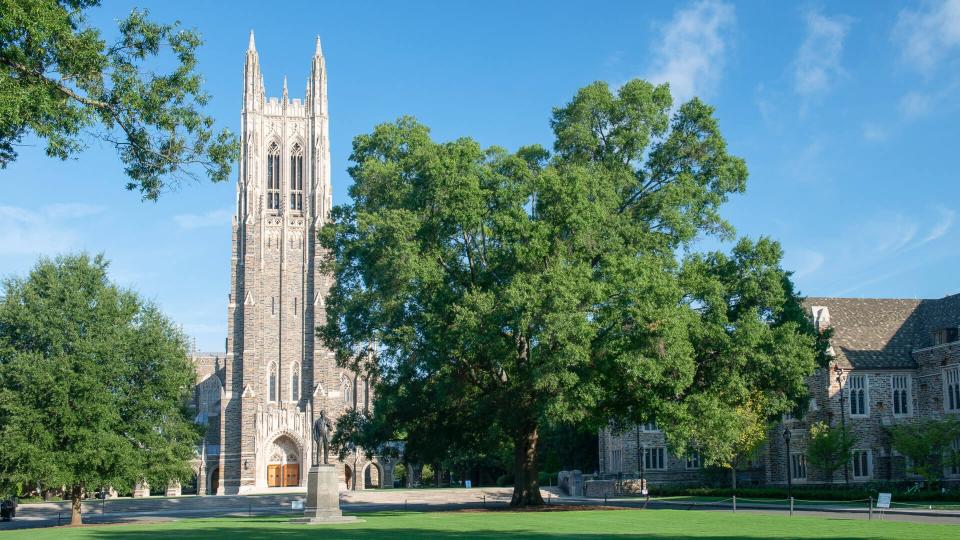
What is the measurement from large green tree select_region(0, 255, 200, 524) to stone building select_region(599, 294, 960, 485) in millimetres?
20615

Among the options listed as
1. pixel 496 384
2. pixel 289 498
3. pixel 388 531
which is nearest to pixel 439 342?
pixel 496 384

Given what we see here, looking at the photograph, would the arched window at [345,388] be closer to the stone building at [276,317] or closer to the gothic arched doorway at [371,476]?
the stone building at [276,317]

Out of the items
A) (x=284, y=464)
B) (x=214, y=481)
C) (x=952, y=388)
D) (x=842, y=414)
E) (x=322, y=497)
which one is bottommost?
(x=214, y=481)

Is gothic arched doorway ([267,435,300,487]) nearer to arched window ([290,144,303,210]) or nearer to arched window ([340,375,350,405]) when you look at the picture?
arched window ([340,375,350,405])

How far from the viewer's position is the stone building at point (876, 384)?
4872cm

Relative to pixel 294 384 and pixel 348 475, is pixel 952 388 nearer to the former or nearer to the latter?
pixel 348 475

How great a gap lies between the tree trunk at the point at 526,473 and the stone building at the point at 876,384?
35.8ft

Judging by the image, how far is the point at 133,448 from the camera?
130 feet

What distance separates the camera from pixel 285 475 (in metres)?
79.4

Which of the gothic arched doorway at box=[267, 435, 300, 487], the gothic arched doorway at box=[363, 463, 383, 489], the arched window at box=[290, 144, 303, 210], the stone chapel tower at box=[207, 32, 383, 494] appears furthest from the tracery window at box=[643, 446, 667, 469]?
the arched window at box=[290, 144, 303, 210]

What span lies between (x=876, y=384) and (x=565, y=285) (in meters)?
26.9

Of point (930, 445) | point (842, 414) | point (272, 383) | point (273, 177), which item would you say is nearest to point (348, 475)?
point (272, 383)

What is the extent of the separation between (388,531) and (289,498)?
3581 centimetres

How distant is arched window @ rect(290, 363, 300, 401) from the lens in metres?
81.4
